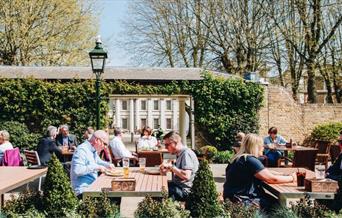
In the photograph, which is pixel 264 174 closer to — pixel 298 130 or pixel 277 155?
pixel 277 155

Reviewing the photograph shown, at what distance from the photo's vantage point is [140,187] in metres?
6.43

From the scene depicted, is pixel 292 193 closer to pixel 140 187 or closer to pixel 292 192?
pixel 292 192

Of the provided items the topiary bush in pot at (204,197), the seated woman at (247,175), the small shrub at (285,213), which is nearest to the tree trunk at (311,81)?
the seated woman at (247,175)

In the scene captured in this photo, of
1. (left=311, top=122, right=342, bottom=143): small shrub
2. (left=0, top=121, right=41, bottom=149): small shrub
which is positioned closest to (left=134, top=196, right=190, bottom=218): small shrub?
(left=0, top=121, right=41, bottom=149): small shrub

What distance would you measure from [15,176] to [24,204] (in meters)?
2.46

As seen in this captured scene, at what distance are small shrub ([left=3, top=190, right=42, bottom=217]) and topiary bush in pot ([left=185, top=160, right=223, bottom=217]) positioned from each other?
1557 mm

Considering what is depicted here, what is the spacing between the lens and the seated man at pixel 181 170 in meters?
7.03

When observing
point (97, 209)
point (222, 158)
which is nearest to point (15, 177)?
point (97, 209)

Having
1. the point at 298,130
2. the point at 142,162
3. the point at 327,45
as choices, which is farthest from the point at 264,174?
the point at 327,45

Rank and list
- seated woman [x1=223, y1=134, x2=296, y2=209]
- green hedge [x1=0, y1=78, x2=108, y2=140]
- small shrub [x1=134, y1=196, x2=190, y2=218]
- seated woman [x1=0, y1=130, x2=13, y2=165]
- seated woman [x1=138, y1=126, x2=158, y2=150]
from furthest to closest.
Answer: green hedge [x1=0, y1=78, x2=108, y2=140] < seated woman [x1=138, y1=126, x2=158, y2=150] < seated woman [x1=0, y1=130, x2=13, y2=165] < seated woman [x1=223, y1=134, x2=296, y2=209] < small shrub [x1=134, y1=196, x2=190, y2=218]

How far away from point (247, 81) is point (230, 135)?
7.32ft

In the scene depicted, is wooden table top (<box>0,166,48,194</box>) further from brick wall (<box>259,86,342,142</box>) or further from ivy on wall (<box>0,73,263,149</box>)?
brick wall (<box>259,86,342,142</box>)

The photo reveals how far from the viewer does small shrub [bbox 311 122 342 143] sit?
20891mm

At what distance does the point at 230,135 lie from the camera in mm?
20406
